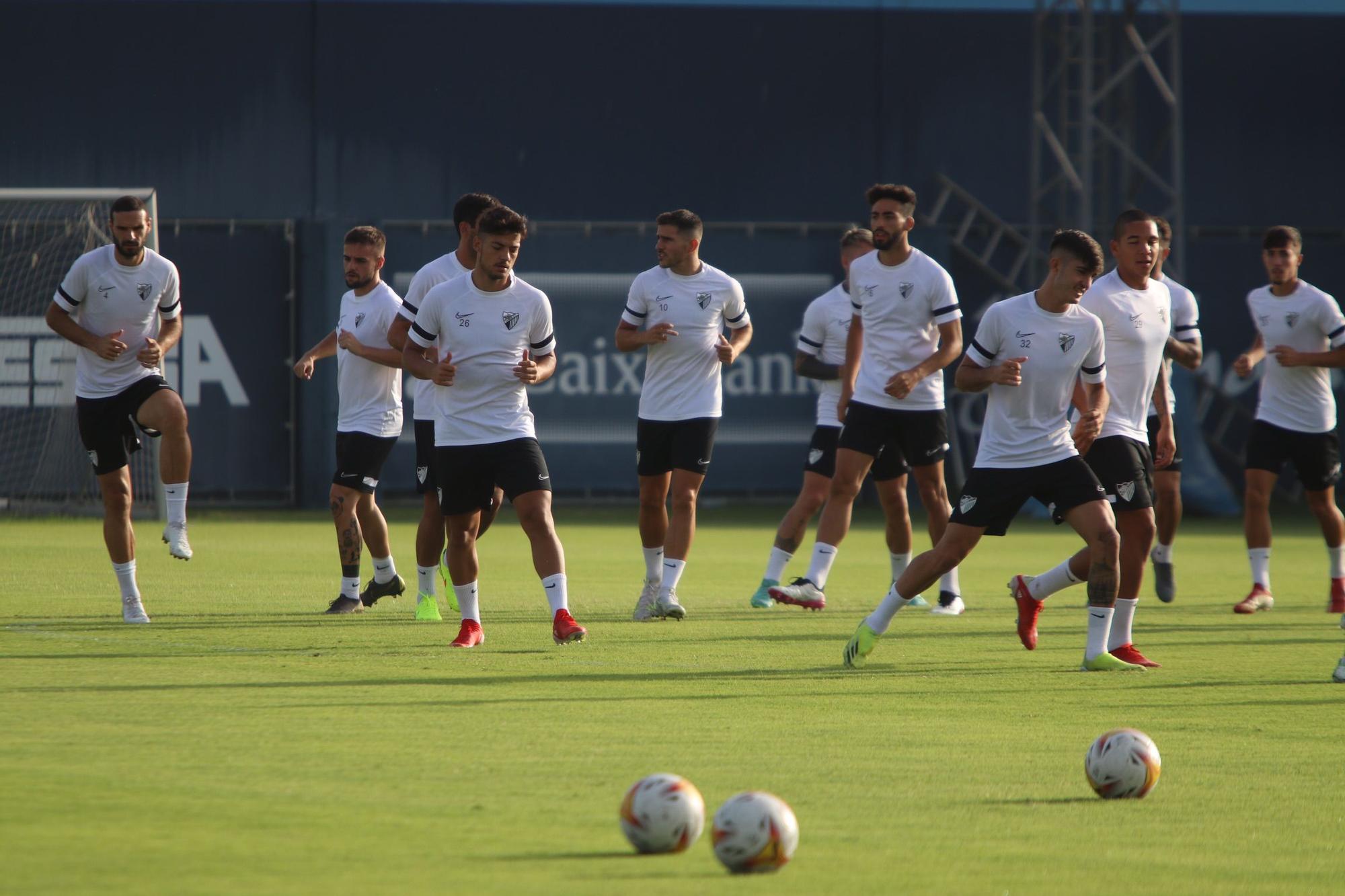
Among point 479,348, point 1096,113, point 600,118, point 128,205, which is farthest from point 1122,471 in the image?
point 1096,113

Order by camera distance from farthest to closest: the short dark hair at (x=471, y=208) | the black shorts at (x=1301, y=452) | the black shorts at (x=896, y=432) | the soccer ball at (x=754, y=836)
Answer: the black shorts at (x=1301, y=452)
the black shorts at (x=896, y=432)
the short dark hair at (x=471, y=208)
the soccer ball at (x=754, y=836)

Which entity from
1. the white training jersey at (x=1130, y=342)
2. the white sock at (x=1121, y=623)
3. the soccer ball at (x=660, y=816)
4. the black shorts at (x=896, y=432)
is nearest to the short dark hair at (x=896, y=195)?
the black shorts at (x=896, y=432)

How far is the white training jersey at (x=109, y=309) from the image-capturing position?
10305 millimetres

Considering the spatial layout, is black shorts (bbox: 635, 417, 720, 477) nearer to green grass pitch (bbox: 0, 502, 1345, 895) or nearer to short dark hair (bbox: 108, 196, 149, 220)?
green grass pitch (bbox: 0, 502, 1345, 895)

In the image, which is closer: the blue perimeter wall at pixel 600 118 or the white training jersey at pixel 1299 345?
the white training jersey at pixel 1299 345

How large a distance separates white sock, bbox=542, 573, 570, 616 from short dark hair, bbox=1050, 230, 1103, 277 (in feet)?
9.59

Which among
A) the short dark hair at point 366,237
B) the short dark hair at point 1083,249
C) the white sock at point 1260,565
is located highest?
the short dark hair at point 366,237

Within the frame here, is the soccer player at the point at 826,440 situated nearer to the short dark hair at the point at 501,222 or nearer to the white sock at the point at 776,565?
the white sock at the point at 776,565

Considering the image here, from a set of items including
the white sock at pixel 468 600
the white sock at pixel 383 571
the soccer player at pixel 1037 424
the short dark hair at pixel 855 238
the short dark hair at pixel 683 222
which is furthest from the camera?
the short dark hair at pixel 855 238

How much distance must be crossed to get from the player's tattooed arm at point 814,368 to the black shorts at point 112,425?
4717mm

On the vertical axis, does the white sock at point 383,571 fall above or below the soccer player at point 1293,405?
below

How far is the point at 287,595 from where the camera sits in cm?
1237

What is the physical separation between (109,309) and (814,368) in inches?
197

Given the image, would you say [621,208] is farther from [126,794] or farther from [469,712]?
[126,794]
